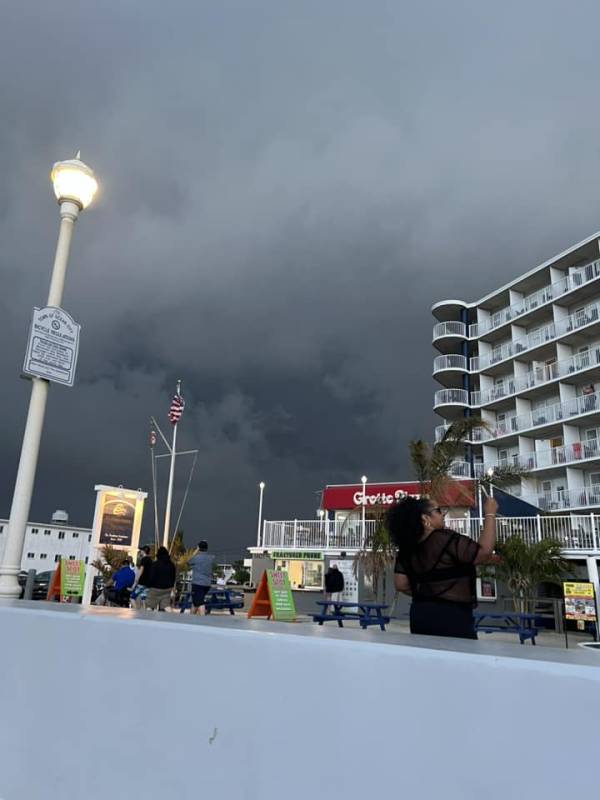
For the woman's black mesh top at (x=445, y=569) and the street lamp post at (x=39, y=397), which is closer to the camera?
the woman's black mesh top at (x=445, y=569)

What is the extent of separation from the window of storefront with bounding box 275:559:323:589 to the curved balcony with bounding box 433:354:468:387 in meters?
23.3

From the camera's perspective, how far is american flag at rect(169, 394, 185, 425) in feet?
91.5

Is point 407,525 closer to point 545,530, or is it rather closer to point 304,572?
point 545,530

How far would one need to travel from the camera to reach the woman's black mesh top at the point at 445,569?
10.3ft

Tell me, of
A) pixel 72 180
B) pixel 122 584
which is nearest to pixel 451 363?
pixel 122 584

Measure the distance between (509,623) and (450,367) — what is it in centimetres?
2715

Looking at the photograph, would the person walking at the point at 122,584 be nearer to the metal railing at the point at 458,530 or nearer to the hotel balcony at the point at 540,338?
the metal railing at the point at 458,530

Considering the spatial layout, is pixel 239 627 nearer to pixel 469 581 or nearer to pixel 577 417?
pixel 469 581

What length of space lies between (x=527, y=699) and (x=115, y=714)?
6.13ft

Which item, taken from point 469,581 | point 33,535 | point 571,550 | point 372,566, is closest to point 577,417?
point 571,550

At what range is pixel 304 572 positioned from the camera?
23484mm

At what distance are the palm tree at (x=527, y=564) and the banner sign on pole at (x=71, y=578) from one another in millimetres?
11614

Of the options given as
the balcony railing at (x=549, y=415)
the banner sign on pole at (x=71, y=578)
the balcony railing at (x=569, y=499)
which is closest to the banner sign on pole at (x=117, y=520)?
the banner sign on pole at (x=71, y=578)

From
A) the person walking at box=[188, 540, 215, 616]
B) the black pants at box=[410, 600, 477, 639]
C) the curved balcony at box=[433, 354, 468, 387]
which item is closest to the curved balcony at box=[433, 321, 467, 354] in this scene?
the curved balcony at box=[433, 354, 468, 387]
